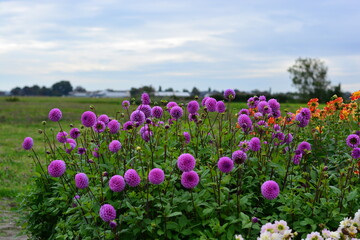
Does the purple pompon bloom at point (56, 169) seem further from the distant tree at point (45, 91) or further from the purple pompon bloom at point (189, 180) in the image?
the distant tree at point (45, 91)

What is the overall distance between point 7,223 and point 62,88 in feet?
442

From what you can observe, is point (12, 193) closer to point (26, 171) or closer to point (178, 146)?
point (26, 171)

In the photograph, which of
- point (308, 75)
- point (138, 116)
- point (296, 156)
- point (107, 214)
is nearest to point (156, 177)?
point (107, 214)

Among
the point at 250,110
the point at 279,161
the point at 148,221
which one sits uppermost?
the point at 250,110

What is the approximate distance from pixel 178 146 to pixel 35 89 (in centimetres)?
12958

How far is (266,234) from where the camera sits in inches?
82.6

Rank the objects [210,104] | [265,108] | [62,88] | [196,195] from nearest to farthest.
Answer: [196,195] < [210,104] < [265,108] < [62,88]

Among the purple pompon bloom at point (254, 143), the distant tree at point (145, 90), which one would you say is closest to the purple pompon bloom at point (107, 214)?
the purple pompon bloom at point (254, 143)

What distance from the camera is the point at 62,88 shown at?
135m

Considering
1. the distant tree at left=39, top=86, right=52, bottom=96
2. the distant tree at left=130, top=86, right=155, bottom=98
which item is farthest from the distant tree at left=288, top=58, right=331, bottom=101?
the distant tree at left=39, top=86, right=52, bottom=96

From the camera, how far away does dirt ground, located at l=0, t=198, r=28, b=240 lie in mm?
5294

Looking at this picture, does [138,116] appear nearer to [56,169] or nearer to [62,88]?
[56,169]

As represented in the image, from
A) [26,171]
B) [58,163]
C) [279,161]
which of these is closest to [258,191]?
[279,161]

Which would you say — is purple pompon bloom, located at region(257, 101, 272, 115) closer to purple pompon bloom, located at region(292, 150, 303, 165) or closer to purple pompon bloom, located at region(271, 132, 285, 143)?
purple pompon bloom, located at region(271, 132, 285, 143)
